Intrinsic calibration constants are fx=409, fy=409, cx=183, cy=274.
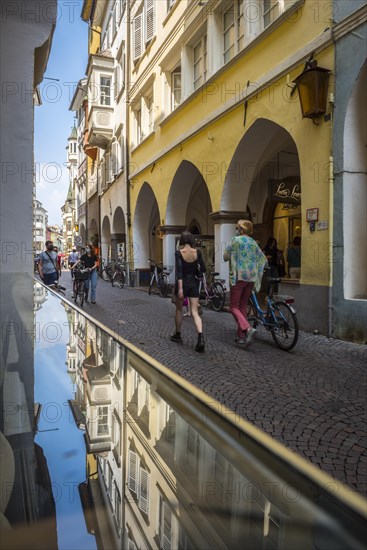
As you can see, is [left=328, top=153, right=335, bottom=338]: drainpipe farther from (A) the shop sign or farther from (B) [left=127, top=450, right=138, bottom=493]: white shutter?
(B) [left=127, top=450, right=138, bottom=493]: white shutter

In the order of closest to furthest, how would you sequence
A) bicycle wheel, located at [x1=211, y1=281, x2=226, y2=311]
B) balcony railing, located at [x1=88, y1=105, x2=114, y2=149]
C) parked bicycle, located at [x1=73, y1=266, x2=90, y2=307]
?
bicycle wheel, located at [x1=211, y1=281, x2=226, y2=311] → parked bicycle, located at [x1=73, y1=266, x2=90, y2=307] → balcony railing, located at [x1=88, y1=105, x2=114, y2=149]

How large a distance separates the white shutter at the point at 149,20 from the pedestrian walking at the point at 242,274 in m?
12.8

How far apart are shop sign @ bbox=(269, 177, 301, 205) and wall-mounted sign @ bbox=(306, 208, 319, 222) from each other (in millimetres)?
2119

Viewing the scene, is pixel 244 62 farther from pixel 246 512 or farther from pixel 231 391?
pixel 246 512

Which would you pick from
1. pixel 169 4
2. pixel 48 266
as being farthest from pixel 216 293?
pixel 169 4

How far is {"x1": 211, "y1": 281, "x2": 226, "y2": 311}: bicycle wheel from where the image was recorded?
33.0ft

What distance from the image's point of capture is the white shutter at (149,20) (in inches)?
616

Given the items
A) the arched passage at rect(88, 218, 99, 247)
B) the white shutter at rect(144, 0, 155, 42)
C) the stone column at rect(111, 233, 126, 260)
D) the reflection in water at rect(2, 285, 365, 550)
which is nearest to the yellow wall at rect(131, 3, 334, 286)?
the white shutter at rect(144, 0, 155, 42)

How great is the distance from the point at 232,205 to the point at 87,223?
24414 mm

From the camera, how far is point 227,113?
408 inches

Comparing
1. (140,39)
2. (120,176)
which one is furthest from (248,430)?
(120,176)

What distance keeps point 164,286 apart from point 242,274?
25.4ft

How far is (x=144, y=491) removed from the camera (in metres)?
1.69

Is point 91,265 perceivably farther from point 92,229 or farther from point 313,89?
point 92,229
